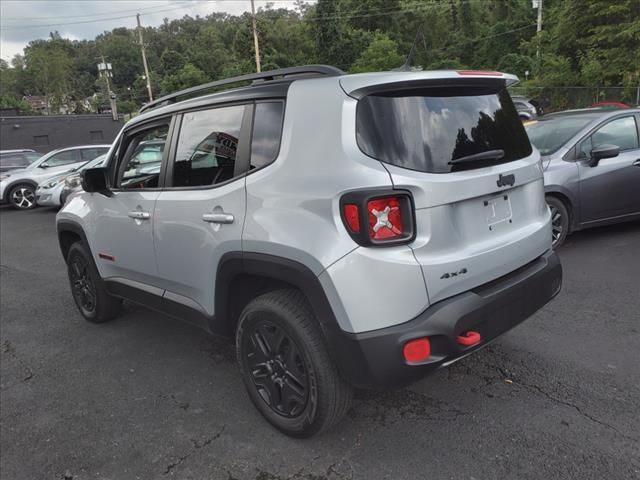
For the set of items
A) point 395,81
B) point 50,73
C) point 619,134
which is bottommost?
point 619,134

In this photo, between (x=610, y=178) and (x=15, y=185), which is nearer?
(x=610, y=178)

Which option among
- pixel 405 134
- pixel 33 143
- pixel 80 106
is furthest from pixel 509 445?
pixel 80 106

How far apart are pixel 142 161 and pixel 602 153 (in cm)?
463

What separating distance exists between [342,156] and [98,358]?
2809 mm

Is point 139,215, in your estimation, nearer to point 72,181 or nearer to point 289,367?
point 289,367

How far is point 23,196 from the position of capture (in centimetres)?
1319

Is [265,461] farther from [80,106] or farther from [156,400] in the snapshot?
[80,106]

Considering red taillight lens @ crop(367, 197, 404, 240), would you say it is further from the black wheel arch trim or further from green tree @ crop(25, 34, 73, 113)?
green tree @ crop(25, 34, 73, 113)

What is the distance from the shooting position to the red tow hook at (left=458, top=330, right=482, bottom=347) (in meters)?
2.27

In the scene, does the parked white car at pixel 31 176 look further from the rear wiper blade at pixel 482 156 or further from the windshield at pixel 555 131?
the rear wiper blade at pixel 482 156

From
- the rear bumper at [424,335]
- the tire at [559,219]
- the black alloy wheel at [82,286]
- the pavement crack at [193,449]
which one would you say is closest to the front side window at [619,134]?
the tire at [559,219]

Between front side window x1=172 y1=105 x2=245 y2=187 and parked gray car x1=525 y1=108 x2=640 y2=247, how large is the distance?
12.4ft

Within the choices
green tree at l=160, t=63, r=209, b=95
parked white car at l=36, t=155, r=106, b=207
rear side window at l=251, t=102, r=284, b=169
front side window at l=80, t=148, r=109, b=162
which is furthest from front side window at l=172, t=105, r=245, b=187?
green tree at l=160, t=63, r=209, b=95

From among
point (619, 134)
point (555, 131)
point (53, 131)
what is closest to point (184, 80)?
point (53, 131)
